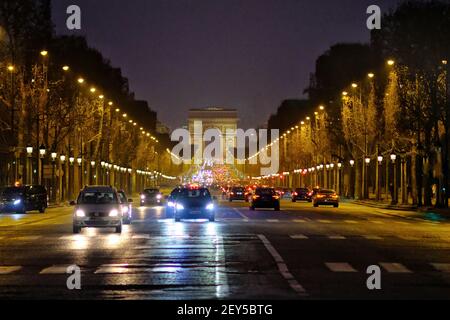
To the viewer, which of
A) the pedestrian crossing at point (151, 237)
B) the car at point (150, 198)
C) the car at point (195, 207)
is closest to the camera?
the pedestrian crossing at point (151, 237)

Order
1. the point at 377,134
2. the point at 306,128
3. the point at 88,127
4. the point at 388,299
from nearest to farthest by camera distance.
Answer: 1. the point at 388,299
2. the point at 377,134
3. the point at 88,127
4. the point at 306,128

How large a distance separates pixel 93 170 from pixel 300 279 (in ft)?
325

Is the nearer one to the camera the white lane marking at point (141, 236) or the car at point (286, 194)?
the white lane marking at point (141, 236)

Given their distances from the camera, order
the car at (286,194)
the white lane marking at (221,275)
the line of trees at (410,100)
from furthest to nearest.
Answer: the car at (286,194), the line of trees at (410,100), the white lane marking at (221,275)

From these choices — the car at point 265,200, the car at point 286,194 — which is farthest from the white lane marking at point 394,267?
the car at point 286,194

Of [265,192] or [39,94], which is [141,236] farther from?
[39,94]

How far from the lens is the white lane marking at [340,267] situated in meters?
22.9

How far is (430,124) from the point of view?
2702 inches

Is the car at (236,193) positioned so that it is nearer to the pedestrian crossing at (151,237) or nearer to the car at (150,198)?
the car at (150,198)

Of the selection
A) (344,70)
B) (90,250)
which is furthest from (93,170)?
(90,250)

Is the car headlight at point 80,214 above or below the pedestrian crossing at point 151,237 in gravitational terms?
above

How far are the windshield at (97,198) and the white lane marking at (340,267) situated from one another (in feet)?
53.4

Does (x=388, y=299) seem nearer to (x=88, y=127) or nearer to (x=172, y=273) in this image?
(x=172, y=273)

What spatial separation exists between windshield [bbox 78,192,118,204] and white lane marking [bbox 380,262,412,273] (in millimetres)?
16899
